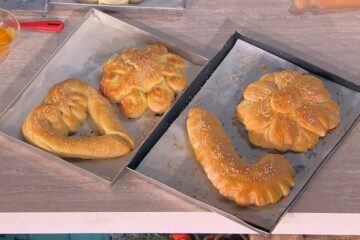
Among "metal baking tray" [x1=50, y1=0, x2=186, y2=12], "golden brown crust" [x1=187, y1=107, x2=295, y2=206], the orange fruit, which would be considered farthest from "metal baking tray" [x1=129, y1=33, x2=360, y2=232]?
the orange fruit

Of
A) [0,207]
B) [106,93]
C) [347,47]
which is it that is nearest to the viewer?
[0,207]

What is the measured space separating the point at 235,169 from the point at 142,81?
0.76 ft

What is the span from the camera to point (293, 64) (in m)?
1.12

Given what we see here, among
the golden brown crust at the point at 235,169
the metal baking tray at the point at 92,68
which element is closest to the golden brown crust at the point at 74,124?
the metal baking tray at the point at 92,68

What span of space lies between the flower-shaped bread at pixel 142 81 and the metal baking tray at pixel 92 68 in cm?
2

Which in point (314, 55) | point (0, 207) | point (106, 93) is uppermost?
point (314, 55)

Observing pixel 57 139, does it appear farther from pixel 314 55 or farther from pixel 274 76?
pixel 314 55

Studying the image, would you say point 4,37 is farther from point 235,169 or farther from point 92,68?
point 235,169

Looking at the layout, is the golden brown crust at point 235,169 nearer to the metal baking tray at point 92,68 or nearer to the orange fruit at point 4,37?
the metal baking tray at point 92,68

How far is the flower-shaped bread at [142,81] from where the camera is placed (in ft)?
3.44

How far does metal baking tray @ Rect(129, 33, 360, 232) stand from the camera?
3.08 feet

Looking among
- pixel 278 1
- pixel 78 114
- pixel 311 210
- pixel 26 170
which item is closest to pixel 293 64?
pixel 278 1

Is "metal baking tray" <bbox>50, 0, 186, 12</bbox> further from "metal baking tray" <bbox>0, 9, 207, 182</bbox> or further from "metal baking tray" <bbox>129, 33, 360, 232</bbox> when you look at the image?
"metal baking tray" <bbox>129, 33, 360, 232</bbox>

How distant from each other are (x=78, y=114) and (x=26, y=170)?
4.8 inches
